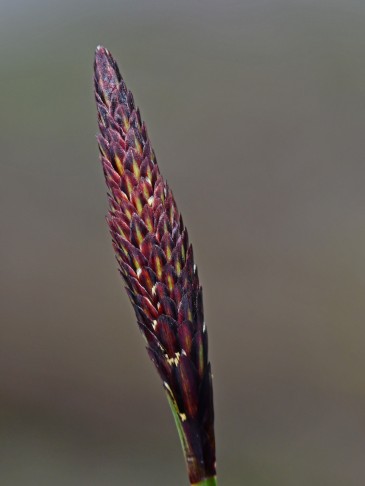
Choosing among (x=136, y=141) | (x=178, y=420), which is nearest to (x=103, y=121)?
(x=136, y=141)

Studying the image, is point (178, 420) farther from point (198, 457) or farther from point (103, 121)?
point (103, 121)

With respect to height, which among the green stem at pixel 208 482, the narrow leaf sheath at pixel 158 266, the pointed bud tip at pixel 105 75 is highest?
the pointed bud tip at pixel 105 75

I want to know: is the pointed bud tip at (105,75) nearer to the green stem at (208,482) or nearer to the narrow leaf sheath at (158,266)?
the narrow leaf sheath at (158,266)

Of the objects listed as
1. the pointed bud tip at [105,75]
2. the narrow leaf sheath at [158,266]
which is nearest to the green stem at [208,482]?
the narrow leaf sheath at [158,266]

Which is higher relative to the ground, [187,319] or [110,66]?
[110,66]

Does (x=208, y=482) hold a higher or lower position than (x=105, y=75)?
lower

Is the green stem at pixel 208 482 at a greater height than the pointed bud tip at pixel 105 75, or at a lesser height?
lesser

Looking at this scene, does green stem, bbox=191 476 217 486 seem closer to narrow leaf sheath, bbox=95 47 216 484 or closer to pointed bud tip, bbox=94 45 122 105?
narrow leaf sheath, bbox=95 47 216 484

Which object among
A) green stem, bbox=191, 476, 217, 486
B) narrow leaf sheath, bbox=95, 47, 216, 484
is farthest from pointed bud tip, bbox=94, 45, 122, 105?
green stem, bbox=191, 476, 217, 486
